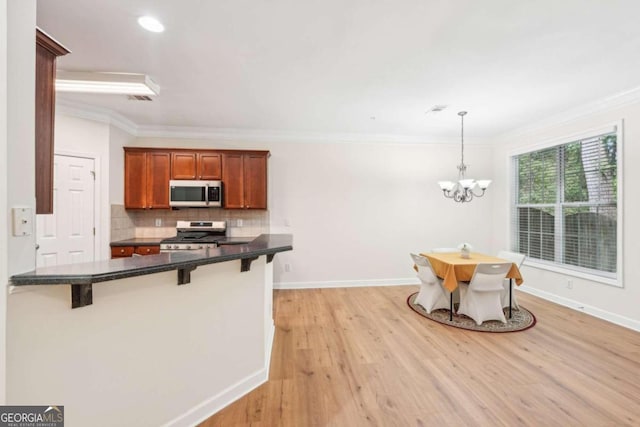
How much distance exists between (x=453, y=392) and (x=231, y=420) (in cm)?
163

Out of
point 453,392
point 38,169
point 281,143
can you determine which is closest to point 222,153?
point 281,143

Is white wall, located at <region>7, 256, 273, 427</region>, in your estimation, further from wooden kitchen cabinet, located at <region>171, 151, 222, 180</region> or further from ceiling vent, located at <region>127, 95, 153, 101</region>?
wooden kitchen cabinet, located at <region>171, 151, 222, 180</region>

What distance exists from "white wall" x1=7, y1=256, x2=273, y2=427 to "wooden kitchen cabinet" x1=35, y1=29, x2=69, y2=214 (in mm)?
489

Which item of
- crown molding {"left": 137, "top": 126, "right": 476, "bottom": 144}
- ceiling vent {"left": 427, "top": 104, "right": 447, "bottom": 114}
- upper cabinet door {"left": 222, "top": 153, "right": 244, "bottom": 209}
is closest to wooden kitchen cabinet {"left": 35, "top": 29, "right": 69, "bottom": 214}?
upper cabinet door {"left": 222, "top": 153, "right": 244, "bottom": 209}

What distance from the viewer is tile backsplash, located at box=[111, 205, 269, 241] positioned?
4281 millimetres

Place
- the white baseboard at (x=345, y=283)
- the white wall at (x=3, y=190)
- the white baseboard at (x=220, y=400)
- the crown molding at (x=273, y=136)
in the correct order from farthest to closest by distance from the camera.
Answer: the white baseboard at (x=345, y=283) < the crown molding at (x=273, y=136) < the white baseboard at (x=220, y=400) < the white wall at (x=3, y=190)

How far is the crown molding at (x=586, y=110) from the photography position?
313 centimetres

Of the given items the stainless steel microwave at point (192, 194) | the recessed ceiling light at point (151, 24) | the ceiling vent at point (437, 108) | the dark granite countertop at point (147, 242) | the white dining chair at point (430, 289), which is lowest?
the white dining chair at point (430, 289)

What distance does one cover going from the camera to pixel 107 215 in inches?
148

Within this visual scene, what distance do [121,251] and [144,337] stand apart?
2916 mm

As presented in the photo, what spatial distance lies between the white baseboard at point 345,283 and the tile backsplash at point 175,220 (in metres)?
1.02

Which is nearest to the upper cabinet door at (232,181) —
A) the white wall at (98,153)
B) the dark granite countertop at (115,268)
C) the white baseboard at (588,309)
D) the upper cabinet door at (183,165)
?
the upper cabinet door at (183,165)

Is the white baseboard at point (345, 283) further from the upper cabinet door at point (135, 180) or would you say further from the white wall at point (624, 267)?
the upper cabinet door at point (135, 180)

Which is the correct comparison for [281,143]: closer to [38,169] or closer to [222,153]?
[222,153]
